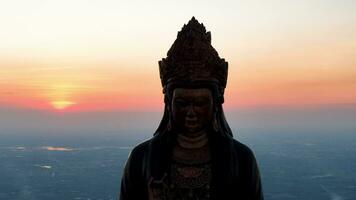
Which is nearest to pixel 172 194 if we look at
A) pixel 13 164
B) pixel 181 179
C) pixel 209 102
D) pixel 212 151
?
pixel 181 179

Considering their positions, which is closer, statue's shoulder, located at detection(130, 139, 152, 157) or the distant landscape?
statue's shoulder, located at detection(130, 139, 152, 157)

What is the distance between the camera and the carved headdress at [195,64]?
555 centimetres

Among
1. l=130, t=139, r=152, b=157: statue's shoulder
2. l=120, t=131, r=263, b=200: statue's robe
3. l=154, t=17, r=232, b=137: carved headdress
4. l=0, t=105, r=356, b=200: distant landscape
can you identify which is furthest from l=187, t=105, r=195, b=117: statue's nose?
l=0, t=105, r=356, b=200: distant landscape

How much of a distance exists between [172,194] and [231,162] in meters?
0.70

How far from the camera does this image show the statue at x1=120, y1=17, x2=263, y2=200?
5.56 meters

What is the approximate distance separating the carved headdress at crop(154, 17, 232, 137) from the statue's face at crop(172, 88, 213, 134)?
8cm

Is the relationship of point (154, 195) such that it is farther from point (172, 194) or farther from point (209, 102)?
point (209, 102)

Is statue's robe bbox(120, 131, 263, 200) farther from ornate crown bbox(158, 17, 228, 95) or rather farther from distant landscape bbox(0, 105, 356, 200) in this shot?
distant landscape bbox(0, 105, 356, 200)

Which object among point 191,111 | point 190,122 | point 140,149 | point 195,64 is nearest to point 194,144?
point 190,122

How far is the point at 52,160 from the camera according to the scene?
148875 mm

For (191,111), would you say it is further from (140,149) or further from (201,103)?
(140,149)

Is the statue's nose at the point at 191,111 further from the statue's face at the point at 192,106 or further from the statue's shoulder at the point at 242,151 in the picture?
the statue's shoulder at the point at 242,151

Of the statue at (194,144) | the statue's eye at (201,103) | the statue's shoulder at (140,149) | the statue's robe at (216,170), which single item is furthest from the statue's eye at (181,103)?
the statue's shoulder at (140,149)

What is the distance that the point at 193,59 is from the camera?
18.3ft
